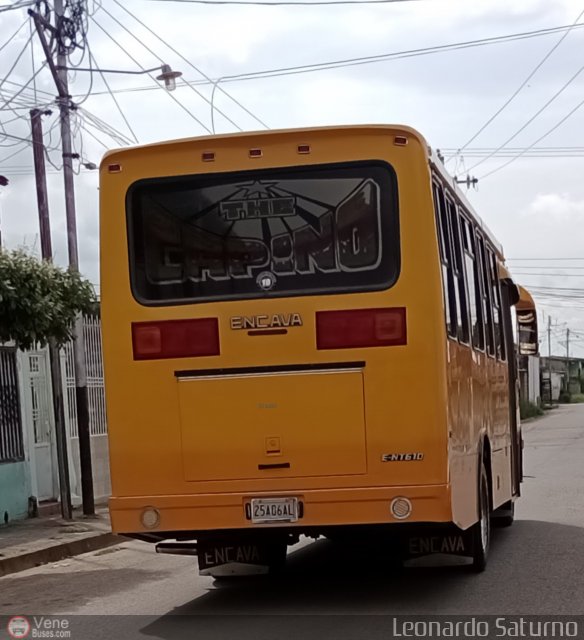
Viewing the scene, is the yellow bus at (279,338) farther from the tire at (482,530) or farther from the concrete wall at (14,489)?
the concrete wall at (14,489)

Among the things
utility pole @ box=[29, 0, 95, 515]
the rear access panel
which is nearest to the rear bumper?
the rear access panel

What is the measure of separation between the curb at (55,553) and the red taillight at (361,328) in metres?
5.93

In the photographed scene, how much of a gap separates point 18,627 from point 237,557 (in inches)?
80.7

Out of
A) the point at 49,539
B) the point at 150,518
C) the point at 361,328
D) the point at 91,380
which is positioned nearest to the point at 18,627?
the point at 150,518

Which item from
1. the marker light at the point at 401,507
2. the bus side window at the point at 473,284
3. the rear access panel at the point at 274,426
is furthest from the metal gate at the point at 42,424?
the marker light at the point at 401,507

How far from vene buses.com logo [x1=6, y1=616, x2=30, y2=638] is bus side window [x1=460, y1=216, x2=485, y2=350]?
439 cm

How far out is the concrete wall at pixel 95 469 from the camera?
19.3 meters

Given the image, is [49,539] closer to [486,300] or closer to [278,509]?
[486,300]

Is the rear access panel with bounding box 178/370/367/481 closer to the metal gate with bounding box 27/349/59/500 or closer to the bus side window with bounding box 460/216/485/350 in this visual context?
the bus side window with bounding box 460/216/485/350

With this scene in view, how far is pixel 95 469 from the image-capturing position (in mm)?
20047

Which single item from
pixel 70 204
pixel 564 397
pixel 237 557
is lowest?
pixel 564 397

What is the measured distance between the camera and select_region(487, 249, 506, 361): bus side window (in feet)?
43.2

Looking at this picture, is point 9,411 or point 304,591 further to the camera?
point 9,411

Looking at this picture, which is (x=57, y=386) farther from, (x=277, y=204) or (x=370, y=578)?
(x=277, y=204)
